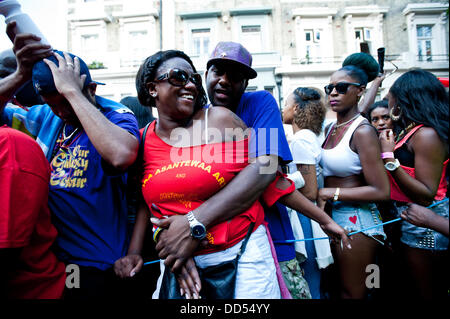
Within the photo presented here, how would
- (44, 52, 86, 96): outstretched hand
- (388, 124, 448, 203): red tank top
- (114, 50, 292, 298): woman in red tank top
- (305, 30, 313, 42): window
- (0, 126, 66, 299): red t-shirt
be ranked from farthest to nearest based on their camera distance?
1. (305, 30, 313, 42): window
2. (388, 124, 448, 203): red tank top
3. (44, 52, 86, 96): outstretched hand
4. (114, 50, 292, 298): woman in red tank top
5. (0, 126, 66, 299): red t-shirt

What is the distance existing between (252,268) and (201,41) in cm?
1376

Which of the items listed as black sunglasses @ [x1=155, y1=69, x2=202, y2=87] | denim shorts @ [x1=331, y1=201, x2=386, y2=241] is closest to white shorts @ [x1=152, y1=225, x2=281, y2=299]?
black sunglasses @ [x1=155, y1=69, x2=202, y2=87]

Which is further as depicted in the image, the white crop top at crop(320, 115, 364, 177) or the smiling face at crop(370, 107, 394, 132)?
the smiling face at crop(370, 107, 394, 132)

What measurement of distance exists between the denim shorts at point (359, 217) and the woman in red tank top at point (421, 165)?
0.65 ft

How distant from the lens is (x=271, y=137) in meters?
1.36

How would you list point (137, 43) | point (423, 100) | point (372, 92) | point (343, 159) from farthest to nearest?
A: 1. point (137, 43)
2. point (372, 92)
3. point (343, 159)
4. point (423, 100)

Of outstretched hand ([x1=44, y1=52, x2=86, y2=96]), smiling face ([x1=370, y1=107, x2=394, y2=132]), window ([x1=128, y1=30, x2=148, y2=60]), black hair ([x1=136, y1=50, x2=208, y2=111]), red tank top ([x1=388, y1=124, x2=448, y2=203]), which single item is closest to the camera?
outstretched hand ([x1=44, y1=52, x2=86, y2=96])

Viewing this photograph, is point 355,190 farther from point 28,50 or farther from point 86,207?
point 28,50

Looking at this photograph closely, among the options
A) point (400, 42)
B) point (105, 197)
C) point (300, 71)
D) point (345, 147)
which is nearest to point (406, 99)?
point (345, 147)

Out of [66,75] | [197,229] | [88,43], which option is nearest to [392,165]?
[197,229]

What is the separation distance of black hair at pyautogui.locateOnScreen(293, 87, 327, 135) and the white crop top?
40 centimetres

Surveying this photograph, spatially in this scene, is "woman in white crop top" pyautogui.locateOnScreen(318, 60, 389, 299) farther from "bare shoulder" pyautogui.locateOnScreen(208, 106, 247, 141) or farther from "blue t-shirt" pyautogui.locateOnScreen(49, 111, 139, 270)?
"blue t-shirt" pyautogui.locateOnScreen(49, 111, 139, 270)

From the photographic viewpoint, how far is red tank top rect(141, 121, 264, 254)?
1.23 meters

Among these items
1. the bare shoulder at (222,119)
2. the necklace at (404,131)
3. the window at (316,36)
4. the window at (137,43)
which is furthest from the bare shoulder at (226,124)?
the window at (137,43)
